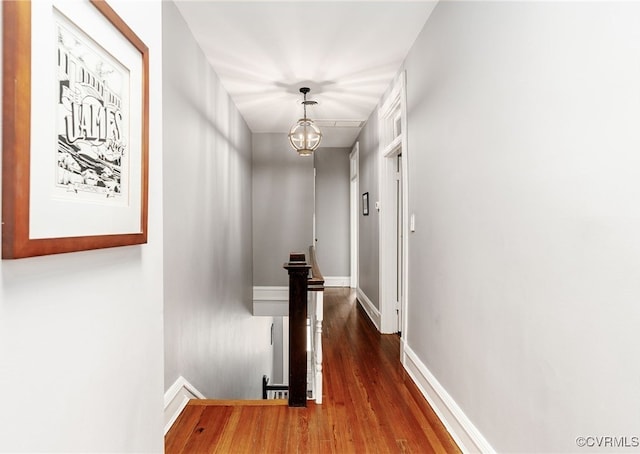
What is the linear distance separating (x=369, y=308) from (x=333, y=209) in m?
2.85

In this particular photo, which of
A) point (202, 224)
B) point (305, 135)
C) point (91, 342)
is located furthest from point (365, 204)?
point (91, 342)

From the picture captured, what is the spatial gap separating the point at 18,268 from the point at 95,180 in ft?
0.81

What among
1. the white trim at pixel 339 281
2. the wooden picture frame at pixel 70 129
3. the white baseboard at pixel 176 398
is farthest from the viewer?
the white trim at pixel 339 281

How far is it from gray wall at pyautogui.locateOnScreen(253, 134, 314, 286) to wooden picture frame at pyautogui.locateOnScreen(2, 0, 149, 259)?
5.09 m

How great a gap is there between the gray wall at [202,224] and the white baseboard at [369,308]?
1686 mm

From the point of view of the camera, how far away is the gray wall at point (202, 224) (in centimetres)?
242

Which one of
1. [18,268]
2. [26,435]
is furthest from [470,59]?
[26,435]

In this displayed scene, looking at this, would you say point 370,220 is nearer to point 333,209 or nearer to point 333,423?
point 333,209

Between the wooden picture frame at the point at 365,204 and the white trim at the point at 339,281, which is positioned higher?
the wooden picture frame at the point at 365,204

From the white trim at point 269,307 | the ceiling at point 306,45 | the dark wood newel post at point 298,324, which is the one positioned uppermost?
the ceiling at point 306,45

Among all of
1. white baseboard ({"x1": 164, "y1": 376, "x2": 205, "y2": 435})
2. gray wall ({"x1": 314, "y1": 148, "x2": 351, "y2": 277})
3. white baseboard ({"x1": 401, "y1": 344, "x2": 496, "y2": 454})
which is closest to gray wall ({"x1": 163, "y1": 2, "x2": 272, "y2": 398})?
white baseboard ({"x1": 164, "y1": 376, "x2": 205, "y2": 435})

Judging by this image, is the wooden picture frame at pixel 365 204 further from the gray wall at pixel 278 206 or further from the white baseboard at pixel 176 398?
the white baseboard at pixel 176 398

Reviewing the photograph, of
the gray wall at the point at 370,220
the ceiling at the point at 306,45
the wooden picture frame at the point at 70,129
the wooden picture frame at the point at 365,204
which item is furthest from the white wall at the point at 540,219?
the wooden picture frame at the point at 365,204

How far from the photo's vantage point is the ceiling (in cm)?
248
